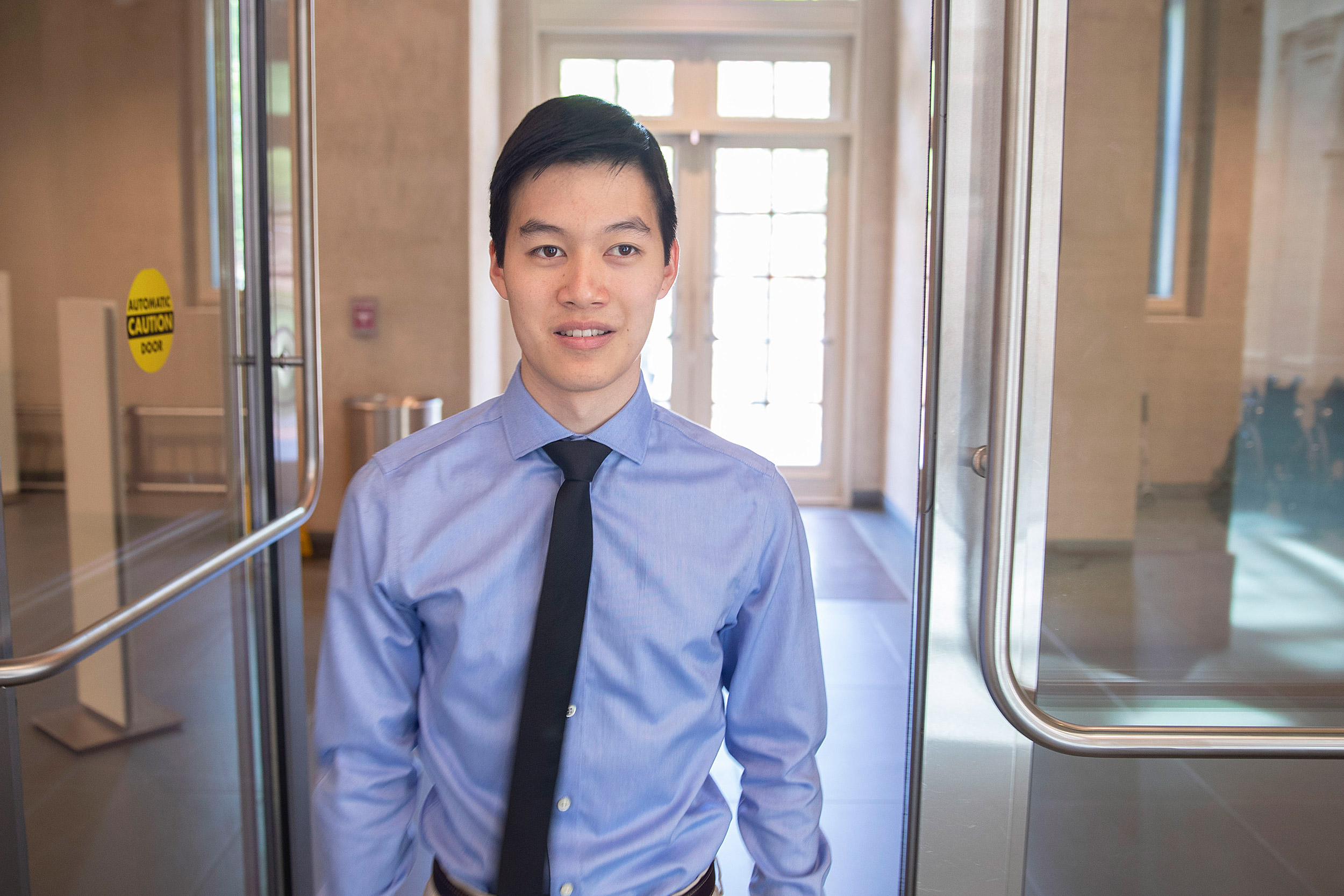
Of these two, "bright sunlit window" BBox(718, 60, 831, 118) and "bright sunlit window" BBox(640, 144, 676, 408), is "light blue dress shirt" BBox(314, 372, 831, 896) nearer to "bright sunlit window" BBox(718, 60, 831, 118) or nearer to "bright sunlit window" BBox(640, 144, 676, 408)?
"bright sunlit window" BBox(640, 144, 676, 408)

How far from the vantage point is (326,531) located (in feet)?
16.1

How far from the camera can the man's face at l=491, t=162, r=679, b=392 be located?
99cm

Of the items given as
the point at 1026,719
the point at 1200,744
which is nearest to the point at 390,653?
the point at 1026,719

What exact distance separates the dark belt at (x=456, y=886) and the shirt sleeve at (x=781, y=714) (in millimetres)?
54

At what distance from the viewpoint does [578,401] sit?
1.06m

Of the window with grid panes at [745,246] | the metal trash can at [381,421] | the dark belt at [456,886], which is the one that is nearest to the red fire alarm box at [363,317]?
the metal trash can at [381,421]

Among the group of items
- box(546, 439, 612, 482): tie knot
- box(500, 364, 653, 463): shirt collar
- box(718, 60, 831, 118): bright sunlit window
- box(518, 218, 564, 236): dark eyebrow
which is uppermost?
box(718, 60, 831, 118): bright sunlit window

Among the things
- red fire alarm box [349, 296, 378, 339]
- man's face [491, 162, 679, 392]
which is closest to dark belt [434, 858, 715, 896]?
man's face [491, 162, 679, 392]

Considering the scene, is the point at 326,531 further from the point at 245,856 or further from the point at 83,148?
the point at 83,148

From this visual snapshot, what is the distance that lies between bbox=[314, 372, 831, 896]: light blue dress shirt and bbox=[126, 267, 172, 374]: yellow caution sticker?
686 millimetres

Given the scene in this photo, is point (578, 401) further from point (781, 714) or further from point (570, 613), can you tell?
point (781, 714)

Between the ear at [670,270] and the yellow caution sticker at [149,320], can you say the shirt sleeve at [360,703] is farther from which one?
the yellow caution sticker at [149,320]

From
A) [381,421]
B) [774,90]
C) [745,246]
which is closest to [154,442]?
[381,421]

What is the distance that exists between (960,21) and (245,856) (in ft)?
6.21
